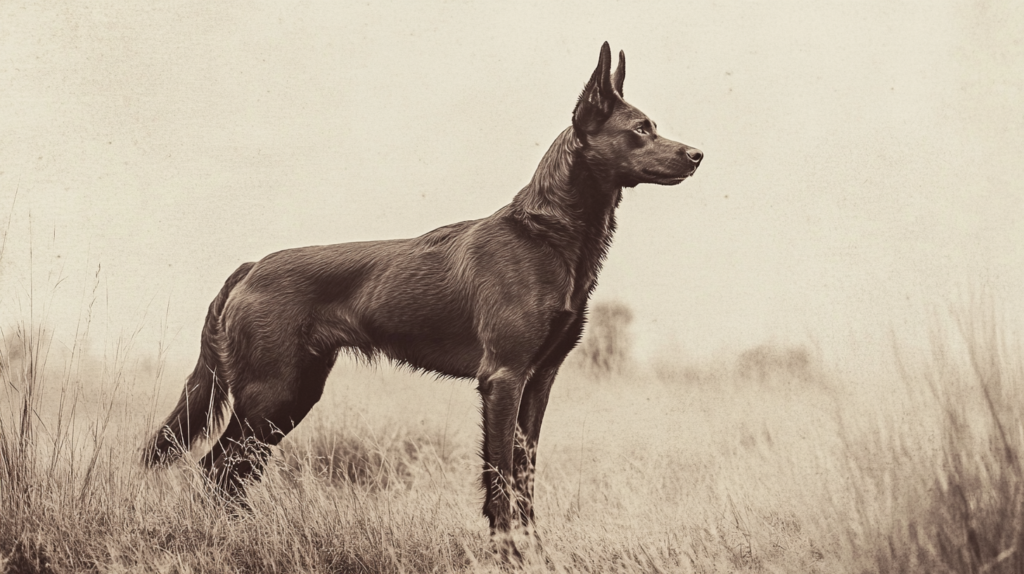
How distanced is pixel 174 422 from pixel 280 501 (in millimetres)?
856

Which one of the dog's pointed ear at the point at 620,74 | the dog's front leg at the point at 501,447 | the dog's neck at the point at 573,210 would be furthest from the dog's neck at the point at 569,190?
the dog's front leg at the point at 501,447

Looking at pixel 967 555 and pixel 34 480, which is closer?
pixel 967 555

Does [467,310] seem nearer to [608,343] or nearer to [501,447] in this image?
[501,447]

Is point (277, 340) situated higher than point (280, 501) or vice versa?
point (277, 340)

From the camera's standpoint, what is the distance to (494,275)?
368cm

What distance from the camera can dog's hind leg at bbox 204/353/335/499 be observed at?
153 inches

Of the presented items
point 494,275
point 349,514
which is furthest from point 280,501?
point 494,275

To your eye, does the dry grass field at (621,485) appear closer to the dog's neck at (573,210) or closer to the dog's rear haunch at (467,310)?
the dog's rear haunch at (467,310)

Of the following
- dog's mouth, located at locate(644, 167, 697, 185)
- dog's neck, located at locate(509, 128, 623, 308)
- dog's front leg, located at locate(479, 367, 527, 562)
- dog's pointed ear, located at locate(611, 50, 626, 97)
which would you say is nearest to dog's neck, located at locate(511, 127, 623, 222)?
dog's neck, located at locate(509, 128, 623, 308)

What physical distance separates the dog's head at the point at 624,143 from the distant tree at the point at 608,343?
1.00 metres

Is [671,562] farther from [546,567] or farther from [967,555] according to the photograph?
[967,555]

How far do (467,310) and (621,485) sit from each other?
121cm

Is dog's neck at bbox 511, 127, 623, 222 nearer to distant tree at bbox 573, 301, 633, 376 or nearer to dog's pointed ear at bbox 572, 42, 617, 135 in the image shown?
dog's pointed ear at bbox 572, 42, 617, 135

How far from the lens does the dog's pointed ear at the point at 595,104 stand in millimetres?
3621
